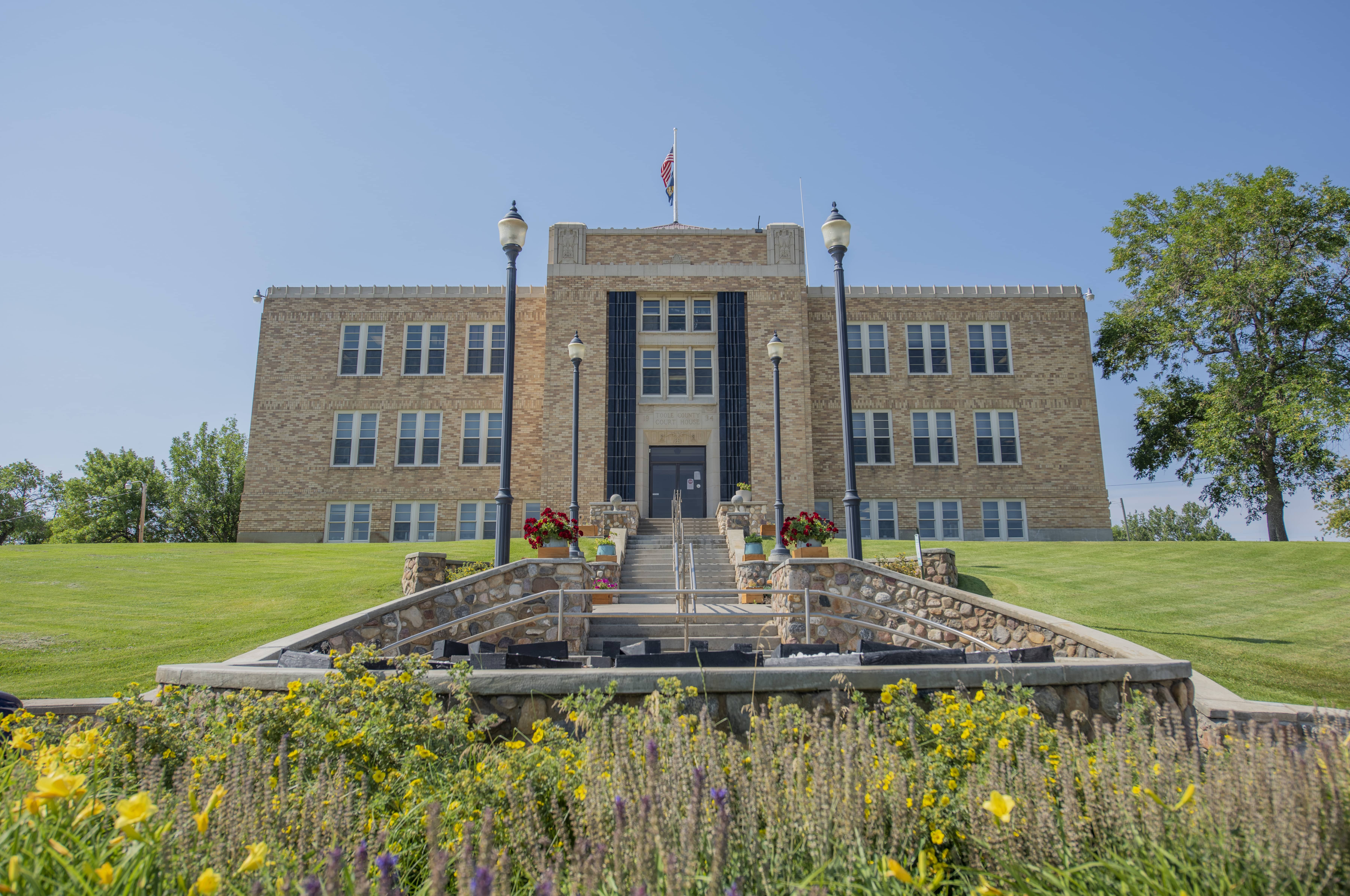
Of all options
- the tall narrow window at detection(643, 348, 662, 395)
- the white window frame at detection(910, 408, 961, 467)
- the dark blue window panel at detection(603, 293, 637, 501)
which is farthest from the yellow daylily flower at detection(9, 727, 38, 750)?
the white window frame at detection(910, 408, 961, 467)

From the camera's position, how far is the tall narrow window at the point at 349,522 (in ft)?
90.3

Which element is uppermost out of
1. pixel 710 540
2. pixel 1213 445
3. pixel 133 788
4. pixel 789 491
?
pixel 1213 445

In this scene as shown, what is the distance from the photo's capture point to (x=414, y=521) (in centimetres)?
2775

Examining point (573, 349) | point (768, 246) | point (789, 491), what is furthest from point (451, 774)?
point (768, 246)

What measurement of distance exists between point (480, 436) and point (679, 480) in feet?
24.6

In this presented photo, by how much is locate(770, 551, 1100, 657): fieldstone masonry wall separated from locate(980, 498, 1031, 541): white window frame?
17951mm

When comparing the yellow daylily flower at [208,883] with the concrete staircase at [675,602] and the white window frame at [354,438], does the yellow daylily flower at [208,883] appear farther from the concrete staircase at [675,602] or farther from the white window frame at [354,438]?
the white window frame at [354,438]

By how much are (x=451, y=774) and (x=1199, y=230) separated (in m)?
34.3

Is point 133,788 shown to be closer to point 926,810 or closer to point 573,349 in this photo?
point 926,810

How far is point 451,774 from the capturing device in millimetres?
3879

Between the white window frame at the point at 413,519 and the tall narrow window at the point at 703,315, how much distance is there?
11347mm

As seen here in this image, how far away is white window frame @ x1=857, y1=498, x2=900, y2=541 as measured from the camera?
28016 mm

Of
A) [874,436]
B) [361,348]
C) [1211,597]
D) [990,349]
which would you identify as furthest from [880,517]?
[361,348]

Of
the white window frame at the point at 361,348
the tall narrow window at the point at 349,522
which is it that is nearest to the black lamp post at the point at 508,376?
the tall narrow window at the point at 349,522
